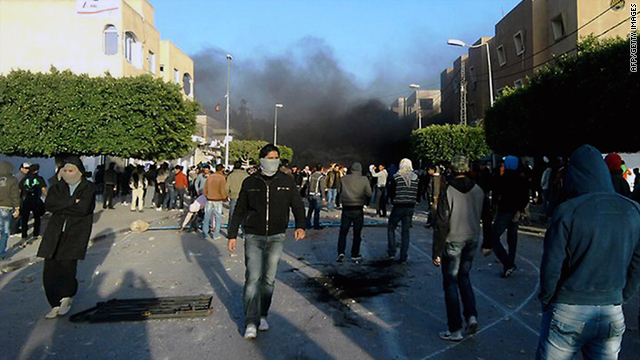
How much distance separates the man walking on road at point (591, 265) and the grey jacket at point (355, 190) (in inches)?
213

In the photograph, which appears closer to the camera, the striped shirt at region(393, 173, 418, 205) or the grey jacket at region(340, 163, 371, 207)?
the striped shirt at region(393, 173, 418, 205)

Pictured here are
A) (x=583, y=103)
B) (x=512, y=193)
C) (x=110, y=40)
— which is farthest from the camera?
(x=110, y=40)

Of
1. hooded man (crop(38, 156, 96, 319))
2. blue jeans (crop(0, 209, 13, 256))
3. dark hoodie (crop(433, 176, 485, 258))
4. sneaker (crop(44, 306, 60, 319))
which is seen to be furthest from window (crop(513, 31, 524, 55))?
sneaker (crop(44, 306, 60, 319))

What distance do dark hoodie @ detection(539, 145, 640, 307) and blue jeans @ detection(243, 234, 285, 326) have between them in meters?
2.59

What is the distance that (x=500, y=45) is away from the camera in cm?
3391

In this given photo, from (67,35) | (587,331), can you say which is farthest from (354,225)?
(67,35)

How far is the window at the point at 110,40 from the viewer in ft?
90.5

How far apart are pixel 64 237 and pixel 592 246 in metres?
4.71

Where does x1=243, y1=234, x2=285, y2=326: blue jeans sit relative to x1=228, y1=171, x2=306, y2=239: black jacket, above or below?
below

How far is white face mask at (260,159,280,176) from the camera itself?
4574 mm

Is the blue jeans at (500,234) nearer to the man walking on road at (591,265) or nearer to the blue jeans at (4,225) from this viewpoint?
the man walking on road at (591,265)

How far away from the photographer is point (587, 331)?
233 centimetres

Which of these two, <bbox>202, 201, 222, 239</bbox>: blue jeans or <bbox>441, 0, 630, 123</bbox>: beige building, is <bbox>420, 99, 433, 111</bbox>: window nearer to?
<bbox>441, 0, 630, 123</bbox>: beige building

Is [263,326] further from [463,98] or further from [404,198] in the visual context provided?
[463,98]
